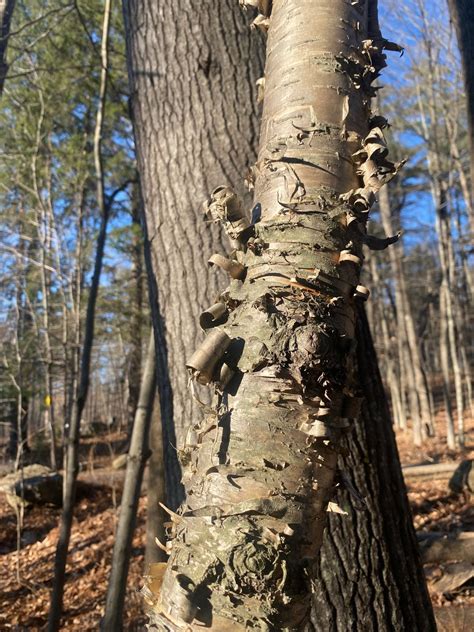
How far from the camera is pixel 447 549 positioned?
5098 millimetres

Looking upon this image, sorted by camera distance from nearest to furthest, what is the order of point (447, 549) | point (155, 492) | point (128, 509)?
1. point (128, 509)
2. point (155, 492)
3. point (447, 549)

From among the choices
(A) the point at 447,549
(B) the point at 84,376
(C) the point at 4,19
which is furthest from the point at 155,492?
(C) the point at 4,19

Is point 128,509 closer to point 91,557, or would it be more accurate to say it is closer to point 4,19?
point 4,19

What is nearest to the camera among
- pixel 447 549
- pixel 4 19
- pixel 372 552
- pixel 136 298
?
pixel 372 552

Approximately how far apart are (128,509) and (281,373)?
2743 mm

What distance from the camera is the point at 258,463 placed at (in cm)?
79

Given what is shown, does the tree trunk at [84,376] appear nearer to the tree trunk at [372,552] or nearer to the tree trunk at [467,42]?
the tree trunk at [372,552]

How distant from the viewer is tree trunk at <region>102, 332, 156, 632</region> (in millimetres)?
3021

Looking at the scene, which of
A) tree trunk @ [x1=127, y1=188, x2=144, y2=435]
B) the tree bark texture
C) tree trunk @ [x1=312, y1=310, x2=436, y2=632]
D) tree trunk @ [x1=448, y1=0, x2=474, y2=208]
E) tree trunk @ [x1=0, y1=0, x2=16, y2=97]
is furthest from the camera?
tree trunk @ [x1=127, y1=188, x2=144, y2=435]

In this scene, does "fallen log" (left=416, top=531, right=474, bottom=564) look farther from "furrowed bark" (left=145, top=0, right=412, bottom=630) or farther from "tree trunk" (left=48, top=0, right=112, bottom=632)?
"furrowed bark" (left=145, top=0, right=412, bottom=630)

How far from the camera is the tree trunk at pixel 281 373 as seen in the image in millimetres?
744

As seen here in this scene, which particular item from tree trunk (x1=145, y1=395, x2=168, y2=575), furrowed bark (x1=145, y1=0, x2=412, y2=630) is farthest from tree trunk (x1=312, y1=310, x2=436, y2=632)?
tree trunk (x1=145, y1=395, x2=168, y2=575)

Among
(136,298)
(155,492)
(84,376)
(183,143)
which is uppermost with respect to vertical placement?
(136,298)

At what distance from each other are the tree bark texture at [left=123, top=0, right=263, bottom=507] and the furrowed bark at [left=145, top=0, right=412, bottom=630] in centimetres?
107
